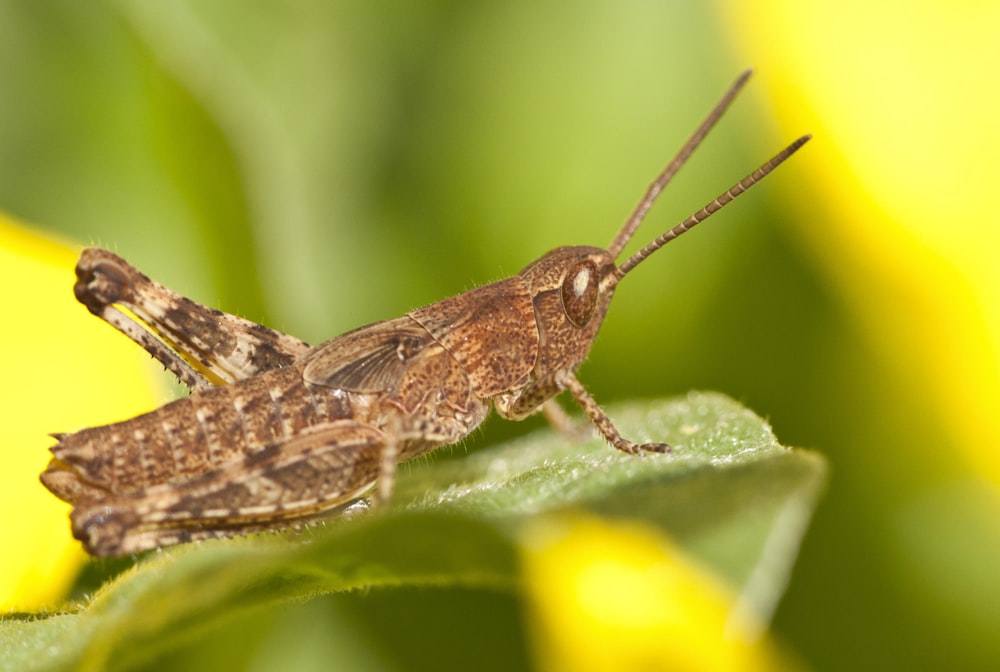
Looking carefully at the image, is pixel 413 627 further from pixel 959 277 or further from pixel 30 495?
pixel 959 277

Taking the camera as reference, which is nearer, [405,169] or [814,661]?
[814,661]

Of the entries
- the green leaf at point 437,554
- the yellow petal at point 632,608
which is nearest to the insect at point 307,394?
the green leaf at point 437,554

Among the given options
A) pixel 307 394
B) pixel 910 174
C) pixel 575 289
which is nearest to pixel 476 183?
pixel 575 289

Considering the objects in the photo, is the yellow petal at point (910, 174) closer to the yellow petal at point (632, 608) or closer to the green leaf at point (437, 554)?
the green leaf at point (437, 554)

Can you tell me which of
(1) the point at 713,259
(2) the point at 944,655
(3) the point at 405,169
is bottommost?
(2) the point at 944,655

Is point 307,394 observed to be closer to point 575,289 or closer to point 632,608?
point 575,289

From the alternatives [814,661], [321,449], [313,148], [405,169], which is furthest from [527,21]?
[814,661]

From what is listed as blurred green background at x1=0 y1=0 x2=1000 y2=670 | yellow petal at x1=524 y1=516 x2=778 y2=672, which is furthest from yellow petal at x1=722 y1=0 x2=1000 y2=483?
yellow petal at x1=524 y1=516 x2=778 y2=672
